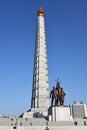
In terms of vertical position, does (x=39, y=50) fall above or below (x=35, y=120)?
above

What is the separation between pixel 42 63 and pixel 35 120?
54.2 feet

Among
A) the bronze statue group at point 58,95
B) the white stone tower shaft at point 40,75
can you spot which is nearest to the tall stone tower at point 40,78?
the white stone tower shaft at point 40,75

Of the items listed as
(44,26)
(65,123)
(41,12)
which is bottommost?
(65,123)

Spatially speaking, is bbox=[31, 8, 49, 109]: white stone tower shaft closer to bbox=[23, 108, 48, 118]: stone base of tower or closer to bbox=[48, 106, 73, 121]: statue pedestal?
bbox=[23, 108, 48, 118]: stone base of tower

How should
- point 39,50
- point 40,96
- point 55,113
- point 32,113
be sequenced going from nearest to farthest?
point 55,113 → point 32,113 → point 40,96 → point 39,50

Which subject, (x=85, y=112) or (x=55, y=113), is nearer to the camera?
(x=55, y=113)

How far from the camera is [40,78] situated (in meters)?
37.7

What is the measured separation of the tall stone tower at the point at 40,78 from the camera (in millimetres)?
36031

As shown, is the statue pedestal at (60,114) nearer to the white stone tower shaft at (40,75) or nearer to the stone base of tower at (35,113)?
the stone base of tower at (35,113)

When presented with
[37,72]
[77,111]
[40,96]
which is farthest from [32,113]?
[77,111]

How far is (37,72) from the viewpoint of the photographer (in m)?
38.3

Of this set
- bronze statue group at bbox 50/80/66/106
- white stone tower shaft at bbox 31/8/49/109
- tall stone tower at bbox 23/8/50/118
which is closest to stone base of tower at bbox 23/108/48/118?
tall stone tower at bbox 23/8/50/118

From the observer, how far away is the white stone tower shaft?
3653 centimetres

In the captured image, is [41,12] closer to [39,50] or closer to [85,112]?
[39,50]
